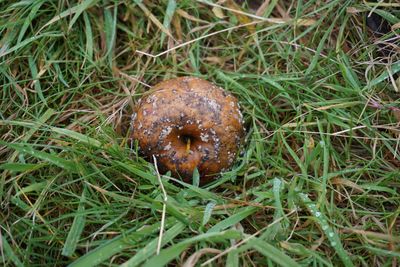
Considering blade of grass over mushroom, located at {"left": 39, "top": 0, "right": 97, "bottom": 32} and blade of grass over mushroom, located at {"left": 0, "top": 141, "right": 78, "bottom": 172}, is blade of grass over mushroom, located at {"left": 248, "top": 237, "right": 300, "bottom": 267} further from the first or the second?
blade of grass over mushroom, located at {"left": 39, "top": 0, "right": 97, "bottom": 32}


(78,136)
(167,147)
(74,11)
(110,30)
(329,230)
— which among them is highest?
(74,11)

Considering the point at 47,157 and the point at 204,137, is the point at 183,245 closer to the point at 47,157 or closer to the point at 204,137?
the point at 204,137

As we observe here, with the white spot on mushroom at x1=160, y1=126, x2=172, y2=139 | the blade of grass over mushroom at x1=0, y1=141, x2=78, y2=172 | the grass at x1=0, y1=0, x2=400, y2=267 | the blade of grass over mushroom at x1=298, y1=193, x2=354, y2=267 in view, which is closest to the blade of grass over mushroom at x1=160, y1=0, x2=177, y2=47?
the grass at x1=0, y1=0, x2=400, y2=267

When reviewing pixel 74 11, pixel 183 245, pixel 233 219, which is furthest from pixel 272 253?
pixel 74 11

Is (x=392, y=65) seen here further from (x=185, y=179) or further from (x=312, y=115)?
(x=185, y=179)

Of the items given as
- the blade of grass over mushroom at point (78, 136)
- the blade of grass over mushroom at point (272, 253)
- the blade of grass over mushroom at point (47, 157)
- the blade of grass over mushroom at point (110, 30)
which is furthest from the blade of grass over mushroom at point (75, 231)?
the blade of grass over mushroom at point (110, 30)
